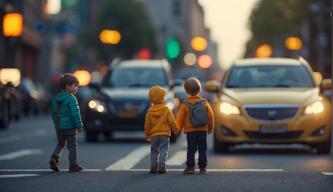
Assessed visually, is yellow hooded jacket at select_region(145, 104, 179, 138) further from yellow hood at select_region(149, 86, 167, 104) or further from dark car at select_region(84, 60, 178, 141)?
dark car at select_region(84, 60, 178, 141)

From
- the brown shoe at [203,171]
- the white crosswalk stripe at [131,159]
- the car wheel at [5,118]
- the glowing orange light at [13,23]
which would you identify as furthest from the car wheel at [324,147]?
the glowing orange light at [13,23]

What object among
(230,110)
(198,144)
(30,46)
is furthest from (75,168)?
(30,46)

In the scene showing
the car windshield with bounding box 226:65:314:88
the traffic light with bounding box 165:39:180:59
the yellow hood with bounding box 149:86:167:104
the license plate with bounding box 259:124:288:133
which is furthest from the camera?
the traffic light with bounding box 165:39:180:59

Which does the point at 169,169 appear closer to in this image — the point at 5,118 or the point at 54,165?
the point at 54,165

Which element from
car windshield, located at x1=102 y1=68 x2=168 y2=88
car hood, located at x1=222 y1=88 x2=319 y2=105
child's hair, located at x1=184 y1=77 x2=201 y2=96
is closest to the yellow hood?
child's hair, located at x1=184 y1=77 x2=201 y2=96

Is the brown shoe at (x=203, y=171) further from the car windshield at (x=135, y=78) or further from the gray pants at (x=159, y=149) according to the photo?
the car windshield at (x=135, y=78)

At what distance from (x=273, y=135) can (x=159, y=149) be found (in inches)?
162

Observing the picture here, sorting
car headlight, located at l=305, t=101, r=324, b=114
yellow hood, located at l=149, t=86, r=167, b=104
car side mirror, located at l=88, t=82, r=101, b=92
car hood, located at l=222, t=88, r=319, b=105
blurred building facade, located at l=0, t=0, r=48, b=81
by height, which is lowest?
blurred building facade, located at l=0, t=0, r=48, b=81

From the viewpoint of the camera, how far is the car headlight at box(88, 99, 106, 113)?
20.4 meters

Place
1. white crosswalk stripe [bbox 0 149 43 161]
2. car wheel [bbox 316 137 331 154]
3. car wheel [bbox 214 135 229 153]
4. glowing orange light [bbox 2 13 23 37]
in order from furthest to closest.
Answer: glowing orange light [bbox 2 13 23 37]
car wheel [bbox 214 135 229 153]
car wheel [bbox 316 137 331 154]
white crosswalk stripe [bbox 0 149 43 161]

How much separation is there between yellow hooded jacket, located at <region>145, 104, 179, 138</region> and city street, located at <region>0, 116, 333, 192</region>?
1.61 ft

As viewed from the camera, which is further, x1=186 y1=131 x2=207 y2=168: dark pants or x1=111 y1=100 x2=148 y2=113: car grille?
x1=111 y1=100 x2=148 y2=113: car grille

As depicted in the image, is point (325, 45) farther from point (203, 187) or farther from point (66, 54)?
point (66, 54)

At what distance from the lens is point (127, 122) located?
20.3 metres
